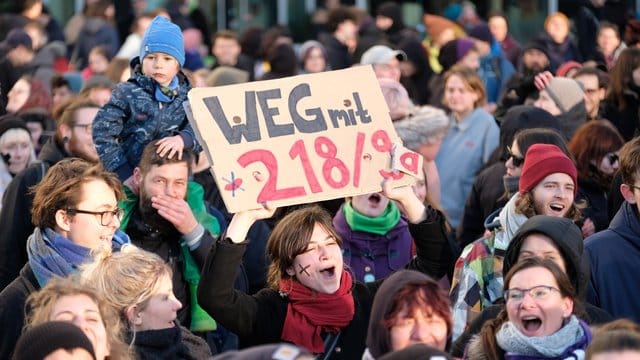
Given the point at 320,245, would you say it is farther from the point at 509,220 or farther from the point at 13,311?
the point at 13,311

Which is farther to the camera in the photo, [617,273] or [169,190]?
[169,190]

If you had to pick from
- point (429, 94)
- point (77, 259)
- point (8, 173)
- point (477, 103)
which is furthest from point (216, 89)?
point (429, 94)

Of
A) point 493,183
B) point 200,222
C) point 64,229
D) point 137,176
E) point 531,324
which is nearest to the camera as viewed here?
point 531,324

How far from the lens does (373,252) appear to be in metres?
8.71

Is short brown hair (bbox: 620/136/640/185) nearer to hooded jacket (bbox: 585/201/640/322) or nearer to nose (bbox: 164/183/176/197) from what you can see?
hooded jacket (bbox: 585/201/640/322)

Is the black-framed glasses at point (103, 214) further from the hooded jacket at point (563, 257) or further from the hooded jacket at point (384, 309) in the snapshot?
the hooded jacket at point (384, 309)

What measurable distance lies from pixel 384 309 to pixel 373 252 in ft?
8.91

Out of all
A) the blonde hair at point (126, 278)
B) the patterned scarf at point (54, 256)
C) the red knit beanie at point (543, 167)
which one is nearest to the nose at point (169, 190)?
the patterned scarf at point (54, 256)

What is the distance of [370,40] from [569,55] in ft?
7.04

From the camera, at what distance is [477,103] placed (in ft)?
42.2

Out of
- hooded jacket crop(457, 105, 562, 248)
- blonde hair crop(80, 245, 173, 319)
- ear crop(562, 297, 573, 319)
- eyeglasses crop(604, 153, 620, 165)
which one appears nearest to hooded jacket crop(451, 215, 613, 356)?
ear crop(562, 297, 573, 319)

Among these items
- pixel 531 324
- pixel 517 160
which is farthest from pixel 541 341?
pixel 517 160

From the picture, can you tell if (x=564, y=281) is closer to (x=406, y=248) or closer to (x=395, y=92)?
(x=406, y=248)

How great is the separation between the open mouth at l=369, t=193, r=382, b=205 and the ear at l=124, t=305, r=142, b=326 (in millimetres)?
2182
